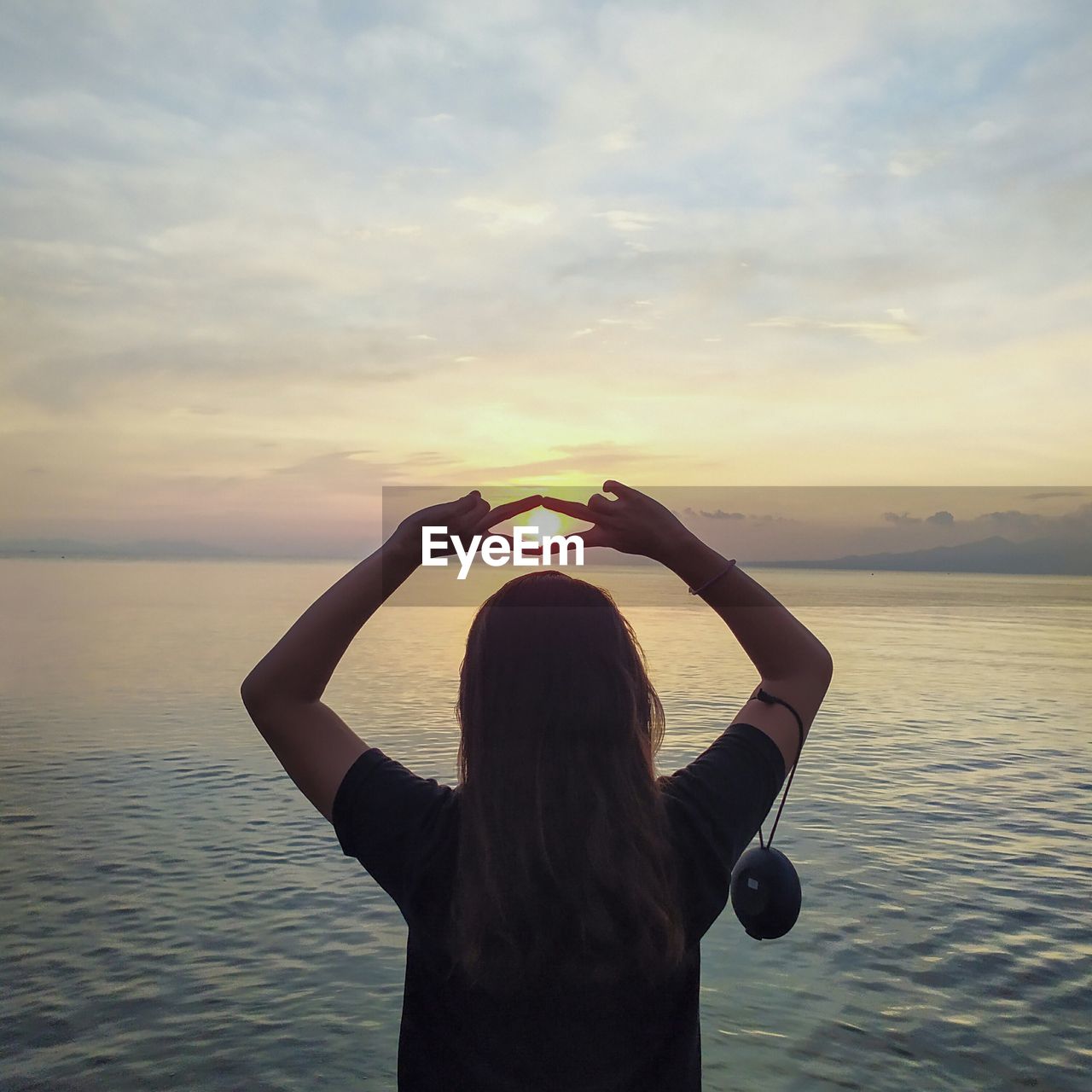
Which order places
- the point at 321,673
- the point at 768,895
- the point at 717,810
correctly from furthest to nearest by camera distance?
the point at 768,895 → the point at 321,673 → the point at 717,810

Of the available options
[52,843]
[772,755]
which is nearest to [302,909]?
[52,843]

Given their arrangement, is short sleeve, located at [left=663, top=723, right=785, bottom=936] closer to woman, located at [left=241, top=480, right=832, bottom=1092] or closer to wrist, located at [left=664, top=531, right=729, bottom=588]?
woman, located at [left=241, top=480, right=832, bottom=1092]

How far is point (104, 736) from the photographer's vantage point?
23344mm

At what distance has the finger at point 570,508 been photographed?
104 inches

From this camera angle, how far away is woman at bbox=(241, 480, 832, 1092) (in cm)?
228

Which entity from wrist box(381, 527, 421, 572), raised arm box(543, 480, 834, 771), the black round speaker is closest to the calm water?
the black round speaker

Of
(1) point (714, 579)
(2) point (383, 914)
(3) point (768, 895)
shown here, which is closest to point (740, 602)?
(1) point (714, 579)

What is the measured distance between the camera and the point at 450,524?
2.61 metres

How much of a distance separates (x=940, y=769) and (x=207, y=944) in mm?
15952

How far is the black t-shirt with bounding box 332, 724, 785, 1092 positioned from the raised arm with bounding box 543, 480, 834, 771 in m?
0.43

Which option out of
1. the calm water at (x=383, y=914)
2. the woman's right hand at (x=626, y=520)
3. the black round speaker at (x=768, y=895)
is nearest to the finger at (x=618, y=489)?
the woman's right hand at (x=626, y=520)

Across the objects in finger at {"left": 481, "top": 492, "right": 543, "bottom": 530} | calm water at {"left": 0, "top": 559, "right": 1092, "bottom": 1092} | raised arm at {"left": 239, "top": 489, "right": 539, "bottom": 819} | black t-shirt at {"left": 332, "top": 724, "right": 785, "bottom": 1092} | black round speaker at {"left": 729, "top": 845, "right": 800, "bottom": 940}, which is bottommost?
calm water at {"left": 0, "top": 559, "right": 1092, "bottom": 1092}

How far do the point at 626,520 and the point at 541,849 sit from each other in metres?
0.90

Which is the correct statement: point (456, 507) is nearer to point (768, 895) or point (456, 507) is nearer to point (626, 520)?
point (626, 520)
